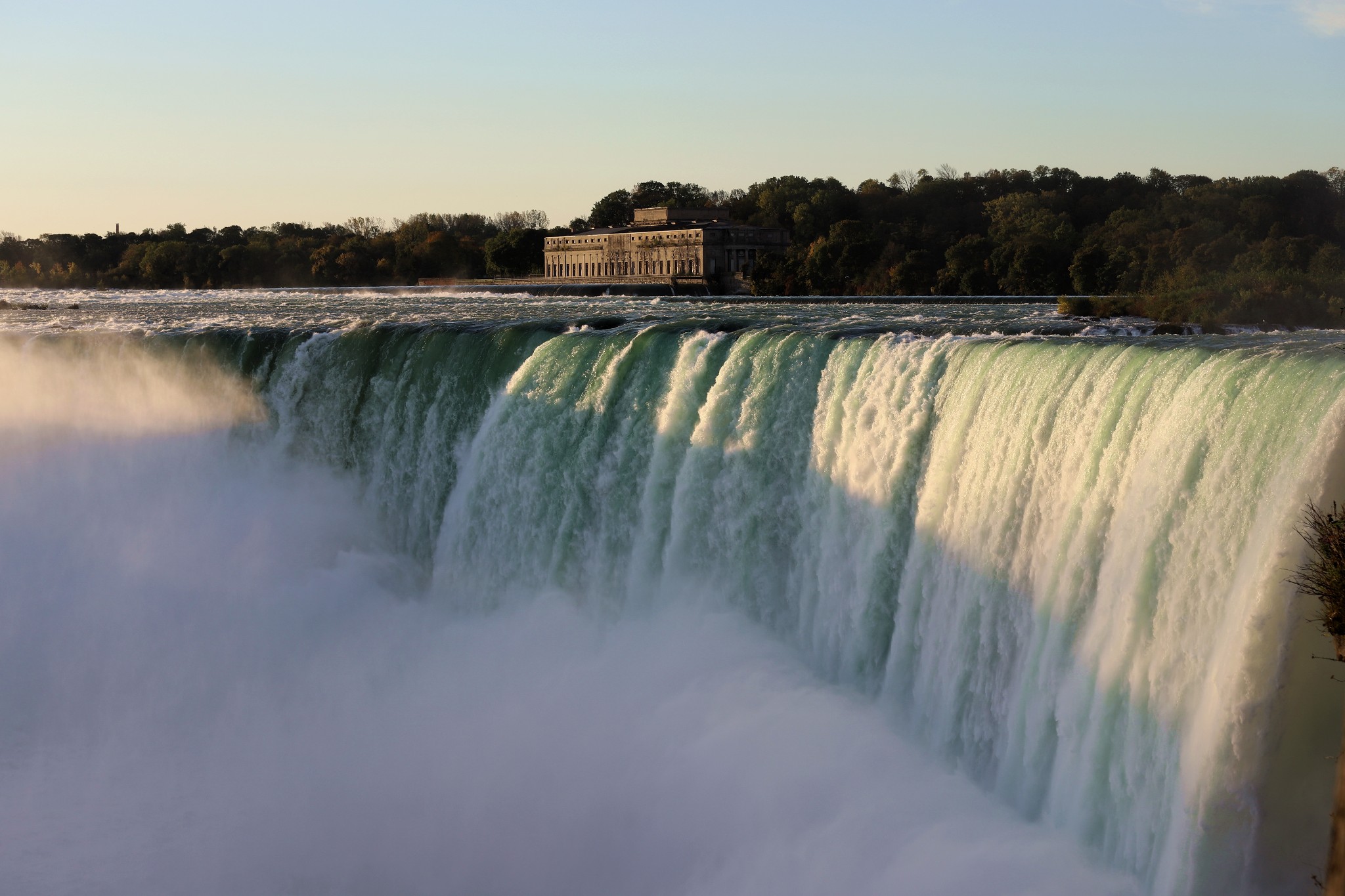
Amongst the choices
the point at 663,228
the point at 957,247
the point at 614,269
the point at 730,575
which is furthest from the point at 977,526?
the point at 614,269

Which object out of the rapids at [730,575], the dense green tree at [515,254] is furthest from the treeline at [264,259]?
the rapids at [730,575]

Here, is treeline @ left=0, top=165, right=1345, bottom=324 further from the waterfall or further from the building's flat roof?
the waterfall

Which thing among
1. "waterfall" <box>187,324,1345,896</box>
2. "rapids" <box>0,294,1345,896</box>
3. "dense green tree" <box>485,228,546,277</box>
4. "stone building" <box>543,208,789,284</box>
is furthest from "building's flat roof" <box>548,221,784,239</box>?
"waterfall" <box>187,324,1345,896</box>

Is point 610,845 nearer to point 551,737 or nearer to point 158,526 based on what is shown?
point 551,737

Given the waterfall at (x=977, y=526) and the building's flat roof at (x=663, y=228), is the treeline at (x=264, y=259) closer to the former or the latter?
the building's flat roof at (x=663, y=228)

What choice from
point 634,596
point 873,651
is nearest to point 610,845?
point 873,651

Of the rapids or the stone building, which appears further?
the stone building
